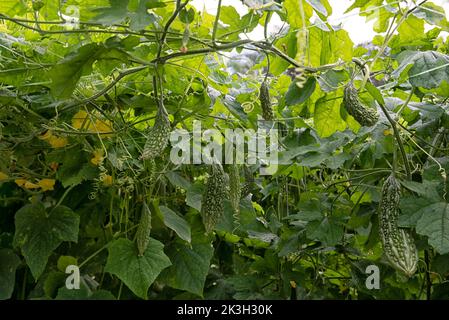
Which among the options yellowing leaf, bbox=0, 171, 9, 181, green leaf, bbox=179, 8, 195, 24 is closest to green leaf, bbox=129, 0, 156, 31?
green leaf, bbox=179, 8, 195, 24

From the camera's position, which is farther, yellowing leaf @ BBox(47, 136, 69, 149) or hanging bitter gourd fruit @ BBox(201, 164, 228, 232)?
yellowing leaf @ BBox(47, 136, 69, 149)

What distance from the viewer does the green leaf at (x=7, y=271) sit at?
1.50 metres

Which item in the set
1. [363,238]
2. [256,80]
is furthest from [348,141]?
[363,238]

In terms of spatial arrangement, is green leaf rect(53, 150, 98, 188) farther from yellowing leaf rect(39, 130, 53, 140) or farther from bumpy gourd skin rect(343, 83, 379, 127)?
bumpy gourd skin rect(343, 83, 379, 127)

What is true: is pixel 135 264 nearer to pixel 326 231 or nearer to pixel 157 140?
pixel 157 140

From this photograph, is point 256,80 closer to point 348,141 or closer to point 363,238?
point 348,141

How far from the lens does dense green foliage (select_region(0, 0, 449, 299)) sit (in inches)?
46.3

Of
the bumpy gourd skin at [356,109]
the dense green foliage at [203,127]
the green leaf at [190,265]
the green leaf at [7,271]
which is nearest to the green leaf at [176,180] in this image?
the dense green foliage at [203,127]

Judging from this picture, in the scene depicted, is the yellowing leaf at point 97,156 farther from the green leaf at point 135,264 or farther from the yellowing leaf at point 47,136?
the green leaf at point 135,264

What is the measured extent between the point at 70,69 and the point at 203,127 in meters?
0.50

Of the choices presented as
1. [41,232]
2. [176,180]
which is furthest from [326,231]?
[41,232]

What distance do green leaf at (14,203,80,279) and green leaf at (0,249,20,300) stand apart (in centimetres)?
12

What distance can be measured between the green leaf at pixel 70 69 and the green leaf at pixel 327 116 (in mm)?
585

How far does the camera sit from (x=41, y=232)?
1447 mm
